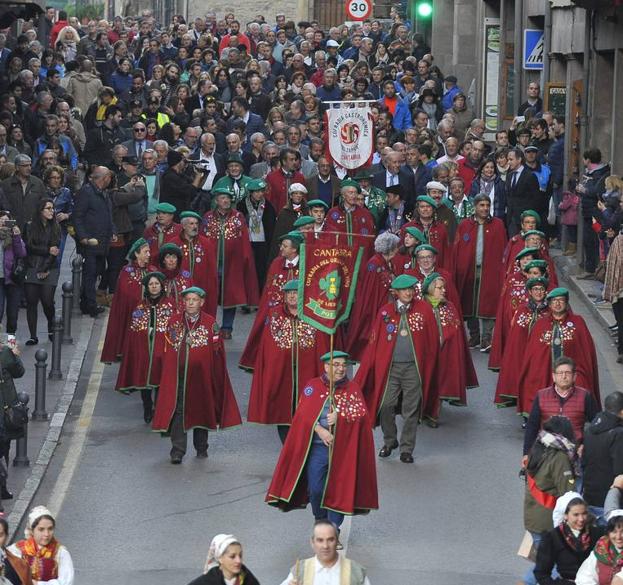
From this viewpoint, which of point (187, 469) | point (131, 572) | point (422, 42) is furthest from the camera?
point (422, 42)

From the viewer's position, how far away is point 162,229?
72.0 feet

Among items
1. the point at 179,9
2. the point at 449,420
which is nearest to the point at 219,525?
the point at 449,420

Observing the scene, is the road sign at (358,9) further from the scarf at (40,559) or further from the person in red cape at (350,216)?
the scarf at (40,559)

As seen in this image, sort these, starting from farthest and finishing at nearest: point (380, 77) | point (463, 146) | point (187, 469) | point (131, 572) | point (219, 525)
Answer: point (380, 77)
point (463, 146)
point (187, 469)
point (219, 525)
point (131, 572)

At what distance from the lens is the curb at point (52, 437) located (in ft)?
53.0

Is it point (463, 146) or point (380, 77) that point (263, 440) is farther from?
point (380, 77)

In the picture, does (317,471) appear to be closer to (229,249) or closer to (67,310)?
(67,310)

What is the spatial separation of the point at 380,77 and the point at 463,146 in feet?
21.2

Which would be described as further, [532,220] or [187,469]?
[532,220]

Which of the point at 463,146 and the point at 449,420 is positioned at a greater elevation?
the point at 463,146

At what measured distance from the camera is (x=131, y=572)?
14688 mm

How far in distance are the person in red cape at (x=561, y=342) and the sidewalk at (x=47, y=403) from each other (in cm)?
443

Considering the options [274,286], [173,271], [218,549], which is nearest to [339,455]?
[218,549]

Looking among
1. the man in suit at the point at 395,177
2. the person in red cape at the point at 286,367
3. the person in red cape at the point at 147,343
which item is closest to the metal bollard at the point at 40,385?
the person in red cape at the point at 147,343
